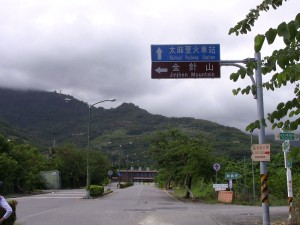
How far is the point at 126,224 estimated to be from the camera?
16.6 m

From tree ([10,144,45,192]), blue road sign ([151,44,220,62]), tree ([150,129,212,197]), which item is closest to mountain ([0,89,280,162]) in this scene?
tree ([10,144,45,192])

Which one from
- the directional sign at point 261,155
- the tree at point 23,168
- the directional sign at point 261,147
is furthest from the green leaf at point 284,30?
the tree at point 23,168

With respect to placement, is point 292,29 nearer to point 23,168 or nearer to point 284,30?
point 284,30

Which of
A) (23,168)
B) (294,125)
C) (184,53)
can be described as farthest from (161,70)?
(23,168)

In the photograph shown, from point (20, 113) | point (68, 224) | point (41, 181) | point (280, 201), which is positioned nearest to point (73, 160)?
point (41, 181)

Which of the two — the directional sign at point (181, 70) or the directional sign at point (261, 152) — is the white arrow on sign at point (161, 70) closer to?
the directional sign at point (181, 70)

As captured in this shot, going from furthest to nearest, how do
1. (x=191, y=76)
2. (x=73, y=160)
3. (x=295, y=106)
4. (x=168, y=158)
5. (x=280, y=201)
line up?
(x=73, y=160) → (x=168, y=158) → (x=280, y=201) → (x=191, y=76) → (x=295, y=106)

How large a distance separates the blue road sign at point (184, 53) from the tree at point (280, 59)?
25.0 ft

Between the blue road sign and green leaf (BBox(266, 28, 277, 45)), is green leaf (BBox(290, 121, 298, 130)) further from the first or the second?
the blue road sign

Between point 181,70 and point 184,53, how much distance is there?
54 cm

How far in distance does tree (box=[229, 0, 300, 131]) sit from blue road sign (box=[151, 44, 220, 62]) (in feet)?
25.0

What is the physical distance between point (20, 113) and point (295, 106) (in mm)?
180647

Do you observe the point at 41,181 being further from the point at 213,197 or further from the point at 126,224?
the point at 126,224

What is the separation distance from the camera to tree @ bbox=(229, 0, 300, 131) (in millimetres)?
3096
